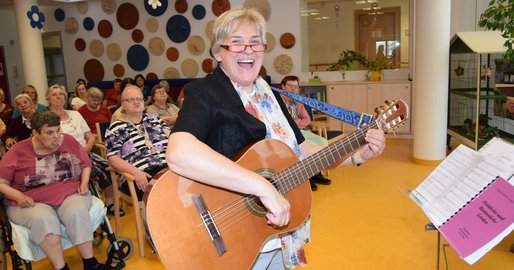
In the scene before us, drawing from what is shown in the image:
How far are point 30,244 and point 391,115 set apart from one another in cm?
250

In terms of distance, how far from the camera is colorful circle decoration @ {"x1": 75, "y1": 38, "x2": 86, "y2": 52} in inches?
384

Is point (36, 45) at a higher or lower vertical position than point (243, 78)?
higher

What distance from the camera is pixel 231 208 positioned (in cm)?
146

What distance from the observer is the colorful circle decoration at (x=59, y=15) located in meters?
9.83

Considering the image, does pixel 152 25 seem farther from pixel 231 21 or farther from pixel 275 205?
pixel 275 205

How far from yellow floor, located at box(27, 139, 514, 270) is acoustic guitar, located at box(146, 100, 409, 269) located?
1572mm

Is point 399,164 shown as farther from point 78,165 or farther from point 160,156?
point 78,165

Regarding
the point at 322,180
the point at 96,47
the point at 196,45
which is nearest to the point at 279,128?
the point at 322,180

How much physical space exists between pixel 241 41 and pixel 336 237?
2.46 meters

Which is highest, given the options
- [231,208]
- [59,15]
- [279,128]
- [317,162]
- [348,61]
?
[59,15]

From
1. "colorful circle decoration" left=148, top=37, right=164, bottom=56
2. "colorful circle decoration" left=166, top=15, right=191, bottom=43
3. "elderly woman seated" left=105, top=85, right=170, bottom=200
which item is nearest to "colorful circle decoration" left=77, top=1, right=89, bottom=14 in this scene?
"colorful circle decoration" left=148, top=37, right=164, bottom=56

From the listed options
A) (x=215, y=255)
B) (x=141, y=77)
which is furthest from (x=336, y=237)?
(x=141, y=77)

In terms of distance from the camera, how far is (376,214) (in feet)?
12.8

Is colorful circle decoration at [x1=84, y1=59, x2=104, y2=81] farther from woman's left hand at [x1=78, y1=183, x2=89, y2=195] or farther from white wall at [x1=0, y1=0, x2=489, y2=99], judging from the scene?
woman's left hand at [x1=78, y1=183, x2=89, y2=195]
